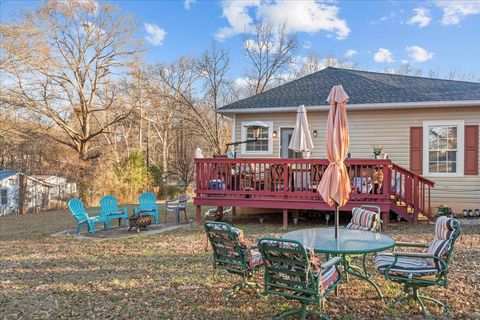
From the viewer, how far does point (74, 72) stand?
74.7 feet

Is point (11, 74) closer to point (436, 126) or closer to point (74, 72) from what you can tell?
point (74, 72)

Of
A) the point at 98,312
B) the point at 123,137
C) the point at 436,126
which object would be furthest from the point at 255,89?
the point at 98,312

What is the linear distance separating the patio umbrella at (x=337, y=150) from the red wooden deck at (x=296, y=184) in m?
3.90

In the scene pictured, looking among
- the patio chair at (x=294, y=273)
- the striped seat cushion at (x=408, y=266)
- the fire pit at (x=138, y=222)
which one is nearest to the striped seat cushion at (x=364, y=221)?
the striped seat cushion at (x=408, y=266)

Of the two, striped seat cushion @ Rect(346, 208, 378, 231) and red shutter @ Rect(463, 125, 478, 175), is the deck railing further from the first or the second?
striped seat cushion @ Rect(346, 208, 378, 231)

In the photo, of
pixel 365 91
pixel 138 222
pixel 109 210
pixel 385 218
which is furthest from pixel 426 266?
pixel 365 91

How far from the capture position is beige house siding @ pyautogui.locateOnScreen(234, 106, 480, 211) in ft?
34.3

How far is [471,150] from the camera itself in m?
10.4

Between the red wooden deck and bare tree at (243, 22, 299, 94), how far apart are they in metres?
21.2

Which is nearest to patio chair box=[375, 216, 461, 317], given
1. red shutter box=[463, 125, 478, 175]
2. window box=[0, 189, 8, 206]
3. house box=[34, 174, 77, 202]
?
red shutter box=[463, 125, 478, 175]

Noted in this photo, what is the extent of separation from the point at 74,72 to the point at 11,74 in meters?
3.86

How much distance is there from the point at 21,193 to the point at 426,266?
20.5 meters

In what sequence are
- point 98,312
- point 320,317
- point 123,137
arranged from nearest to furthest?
point 320,317 → point 98,312 → point 123,137

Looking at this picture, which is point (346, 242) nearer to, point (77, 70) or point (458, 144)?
point (458, 144)
